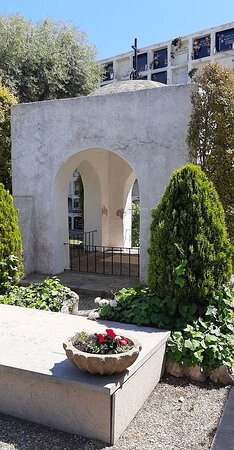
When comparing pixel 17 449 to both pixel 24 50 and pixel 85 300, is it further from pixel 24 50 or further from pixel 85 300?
pixel 24 50

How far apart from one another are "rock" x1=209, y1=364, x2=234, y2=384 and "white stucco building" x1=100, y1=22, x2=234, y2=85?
43444mm

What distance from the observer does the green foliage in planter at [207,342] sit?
4.82m

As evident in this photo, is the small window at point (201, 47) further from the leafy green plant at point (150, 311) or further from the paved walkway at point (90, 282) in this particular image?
the leafy green plant at point (150, 311)

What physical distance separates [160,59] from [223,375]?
171 ft

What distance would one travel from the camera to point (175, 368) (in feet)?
16.2

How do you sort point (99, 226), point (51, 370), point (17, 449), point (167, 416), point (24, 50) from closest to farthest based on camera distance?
point (17, 449) < point (51, 370) < point (167, 416) < point (99, 226) < point (24, 50)

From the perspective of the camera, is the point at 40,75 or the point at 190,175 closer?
the point at 190,175

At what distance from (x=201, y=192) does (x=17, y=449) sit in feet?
12.7

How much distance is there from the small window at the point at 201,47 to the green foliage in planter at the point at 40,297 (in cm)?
4644

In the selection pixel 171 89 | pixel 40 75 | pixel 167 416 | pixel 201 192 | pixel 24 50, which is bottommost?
pixel 167 416

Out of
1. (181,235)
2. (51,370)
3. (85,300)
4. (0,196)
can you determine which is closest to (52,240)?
(85,300)

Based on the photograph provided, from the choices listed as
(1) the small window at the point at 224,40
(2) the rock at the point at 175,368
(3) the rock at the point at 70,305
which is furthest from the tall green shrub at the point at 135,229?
(1) the small window at the point at 224,40

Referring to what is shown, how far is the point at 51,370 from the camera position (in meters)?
3.83

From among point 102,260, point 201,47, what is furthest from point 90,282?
point 201,47
